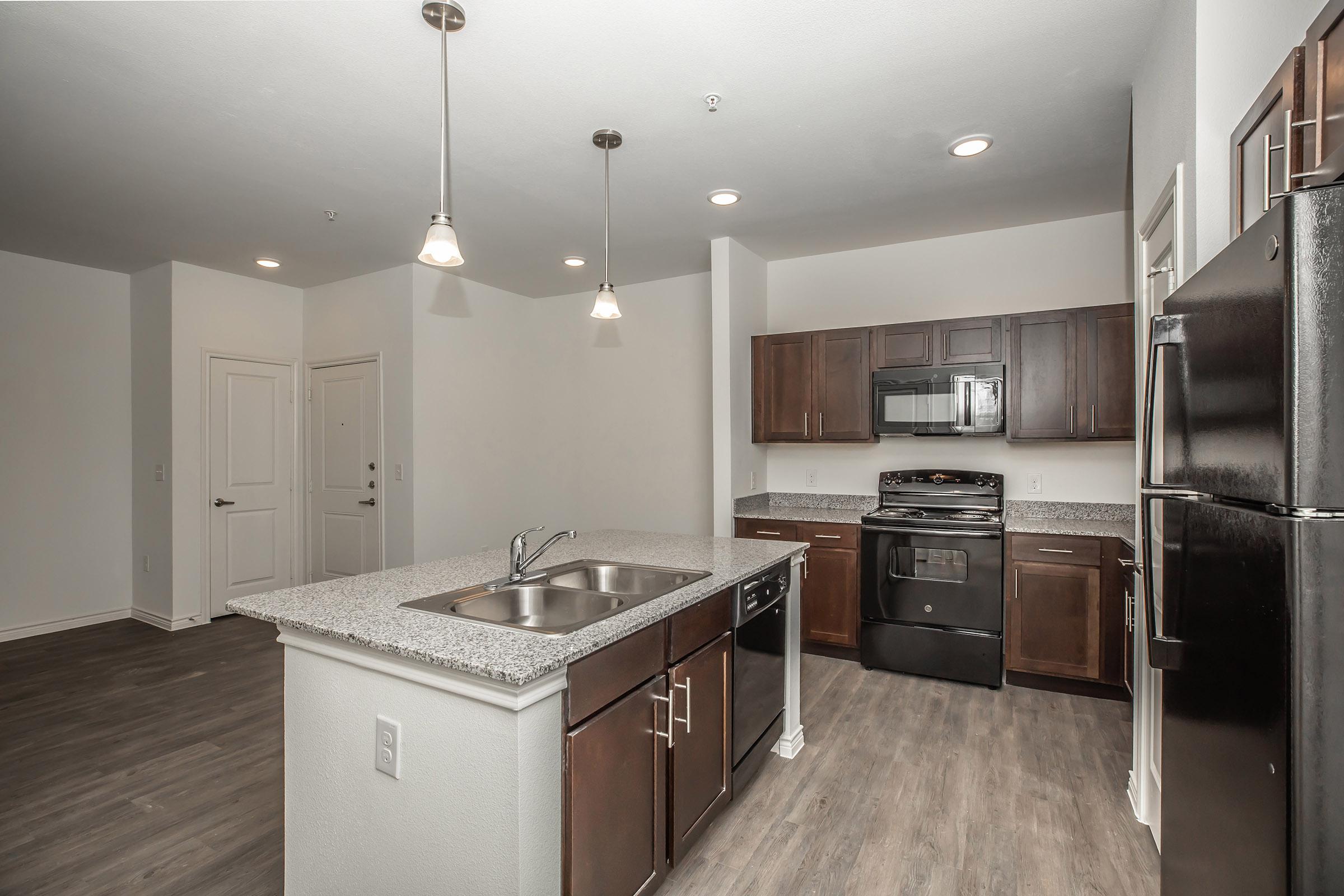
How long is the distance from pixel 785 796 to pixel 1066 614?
6.23ft

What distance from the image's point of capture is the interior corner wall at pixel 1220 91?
1.51 meters

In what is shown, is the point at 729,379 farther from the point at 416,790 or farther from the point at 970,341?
the point at 416,790

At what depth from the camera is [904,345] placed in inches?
156

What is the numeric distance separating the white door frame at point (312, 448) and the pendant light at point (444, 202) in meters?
3.23

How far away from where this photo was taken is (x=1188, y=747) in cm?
121

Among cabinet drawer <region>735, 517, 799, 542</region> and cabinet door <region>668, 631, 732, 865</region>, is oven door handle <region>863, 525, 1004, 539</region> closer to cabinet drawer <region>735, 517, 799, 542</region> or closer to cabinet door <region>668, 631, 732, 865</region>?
cabinet drawer <region>735, 517, 799, 542</region>

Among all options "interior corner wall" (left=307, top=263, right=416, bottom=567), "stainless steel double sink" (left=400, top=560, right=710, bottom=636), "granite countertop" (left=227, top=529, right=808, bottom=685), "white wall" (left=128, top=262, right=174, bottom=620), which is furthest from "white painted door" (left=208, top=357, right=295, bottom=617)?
"stainless steel double sink" (left=400, top=560, right=710, bottom=636)

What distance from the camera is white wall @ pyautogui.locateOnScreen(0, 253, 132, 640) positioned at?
4.37m

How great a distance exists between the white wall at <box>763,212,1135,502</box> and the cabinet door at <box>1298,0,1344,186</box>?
2.93 m

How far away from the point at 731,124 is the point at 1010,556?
2.57 meters

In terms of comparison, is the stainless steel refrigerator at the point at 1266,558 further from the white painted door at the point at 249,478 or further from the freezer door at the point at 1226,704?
the white painted door at the point at 249,478

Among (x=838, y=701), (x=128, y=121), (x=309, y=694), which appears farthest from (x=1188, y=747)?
(x=128, y=121)

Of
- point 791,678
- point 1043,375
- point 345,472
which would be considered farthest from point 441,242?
point 345,472

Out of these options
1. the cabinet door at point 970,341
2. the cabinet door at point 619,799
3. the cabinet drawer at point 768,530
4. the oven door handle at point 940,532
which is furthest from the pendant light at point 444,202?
the cabinet door at point 970,341
